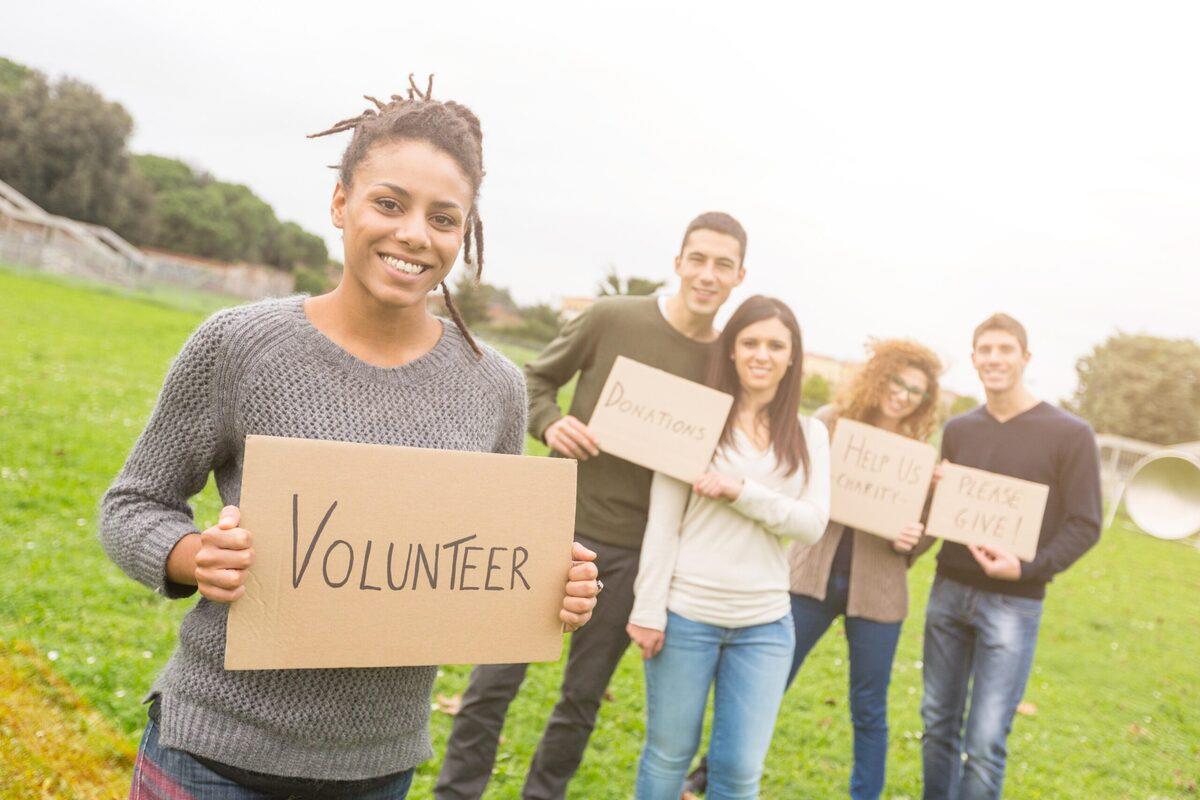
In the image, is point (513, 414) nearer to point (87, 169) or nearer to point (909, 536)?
point (909, 536)

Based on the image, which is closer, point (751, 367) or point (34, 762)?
point (34, 762)

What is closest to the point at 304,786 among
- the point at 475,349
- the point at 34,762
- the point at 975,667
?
the point at 475,349

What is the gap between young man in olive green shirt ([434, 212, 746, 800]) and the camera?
329 cm

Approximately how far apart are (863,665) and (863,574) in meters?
→ 0.41

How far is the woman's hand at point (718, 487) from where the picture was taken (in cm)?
293

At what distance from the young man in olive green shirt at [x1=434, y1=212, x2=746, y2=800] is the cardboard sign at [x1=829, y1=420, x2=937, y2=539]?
878 mm

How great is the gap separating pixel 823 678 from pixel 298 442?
223 inches

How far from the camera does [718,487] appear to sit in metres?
2.94

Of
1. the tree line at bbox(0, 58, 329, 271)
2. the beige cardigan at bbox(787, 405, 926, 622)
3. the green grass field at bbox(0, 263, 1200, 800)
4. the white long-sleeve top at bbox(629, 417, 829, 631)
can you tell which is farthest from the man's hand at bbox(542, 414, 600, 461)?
the tree line at bbox(0, 58, 329, 271)

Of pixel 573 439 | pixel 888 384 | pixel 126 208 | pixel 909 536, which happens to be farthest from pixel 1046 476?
pixel 126 208

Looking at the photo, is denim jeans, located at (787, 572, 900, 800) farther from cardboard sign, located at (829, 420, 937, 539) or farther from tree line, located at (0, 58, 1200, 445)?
tree line, located at (0, 58, 1200, 445)

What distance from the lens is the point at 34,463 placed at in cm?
666

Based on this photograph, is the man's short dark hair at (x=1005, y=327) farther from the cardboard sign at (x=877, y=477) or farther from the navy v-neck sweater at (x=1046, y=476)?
the cardboard sign at (x=877, y=477)

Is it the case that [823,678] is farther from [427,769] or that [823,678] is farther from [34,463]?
[34,463]
